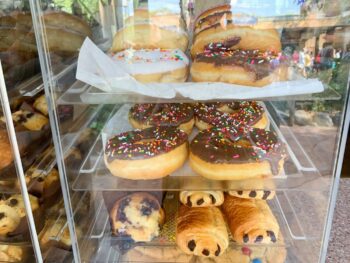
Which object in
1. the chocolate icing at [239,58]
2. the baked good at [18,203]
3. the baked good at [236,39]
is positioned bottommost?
the baked good at [18,203]

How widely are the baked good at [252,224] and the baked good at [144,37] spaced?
69 cm

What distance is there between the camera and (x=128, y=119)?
1.52m

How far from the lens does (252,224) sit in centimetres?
137

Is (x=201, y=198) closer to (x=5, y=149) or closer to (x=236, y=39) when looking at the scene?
(x=236, y=39)

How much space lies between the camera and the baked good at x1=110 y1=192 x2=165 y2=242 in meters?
1.44

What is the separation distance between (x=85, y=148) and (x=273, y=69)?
0.77m

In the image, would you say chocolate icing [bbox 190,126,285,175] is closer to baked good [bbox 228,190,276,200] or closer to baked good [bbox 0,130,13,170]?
baked good [bbox 228,190,276,200]

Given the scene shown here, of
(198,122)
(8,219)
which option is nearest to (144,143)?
(198,122)

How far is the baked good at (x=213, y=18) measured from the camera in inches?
51.4

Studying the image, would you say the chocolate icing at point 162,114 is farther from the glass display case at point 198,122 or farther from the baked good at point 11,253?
the baked good at point 11,253

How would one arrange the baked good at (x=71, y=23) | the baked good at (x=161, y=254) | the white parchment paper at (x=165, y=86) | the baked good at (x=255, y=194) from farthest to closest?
the baked good at (x=161, y=254) → the baked good at (x=255, y=194) → the baked good at (x=71, y=23) → the white parchment paper at (x=165, y=86)

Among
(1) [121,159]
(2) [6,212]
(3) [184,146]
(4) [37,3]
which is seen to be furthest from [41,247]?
(4) [37,3]

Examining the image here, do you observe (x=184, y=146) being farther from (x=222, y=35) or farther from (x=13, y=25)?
(x=13, y=25)

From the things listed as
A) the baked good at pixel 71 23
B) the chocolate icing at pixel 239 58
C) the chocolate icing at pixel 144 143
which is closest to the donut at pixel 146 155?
the chocolate icing at pixel 144 143
